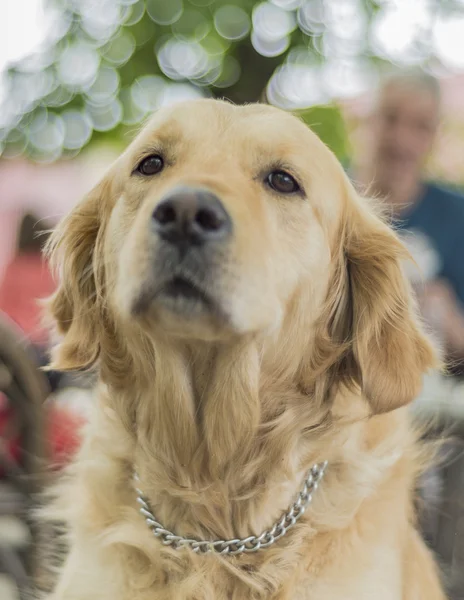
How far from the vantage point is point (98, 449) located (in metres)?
1.56

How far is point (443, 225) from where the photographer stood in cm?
235

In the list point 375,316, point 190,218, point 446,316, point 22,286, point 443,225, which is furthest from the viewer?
point 22,286

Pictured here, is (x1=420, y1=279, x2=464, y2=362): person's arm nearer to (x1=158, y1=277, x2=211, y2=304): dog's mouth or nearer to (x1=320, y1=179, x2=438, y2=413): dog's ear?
(x1=320, y1=179, x2=438, y2=413): dog's ear

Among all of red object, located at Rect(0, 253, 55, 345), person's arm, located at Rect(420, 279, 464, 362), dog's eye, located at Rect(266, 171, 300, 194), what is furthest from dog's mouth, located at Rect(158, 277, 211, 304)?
red object, located at Rect(0, 253, 55, 345)

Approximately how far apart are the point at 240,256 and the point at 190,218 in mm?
116

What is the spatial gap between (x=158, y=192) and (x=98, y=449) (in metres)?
0.69

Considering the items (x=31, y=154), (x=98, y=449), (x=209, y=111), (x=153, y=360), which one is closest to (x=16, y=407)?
(x=98, y=449)

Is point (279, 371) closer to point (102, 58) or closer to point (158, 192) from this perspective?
point (158, 192)

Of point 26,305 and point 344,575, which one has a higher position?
point 344,575

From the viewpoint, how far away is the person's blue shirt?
7.56ft

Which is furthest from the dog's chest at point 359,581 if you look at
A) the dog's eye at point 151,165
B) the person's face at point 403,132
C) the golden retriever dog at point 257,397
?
the person's face at point 403,132

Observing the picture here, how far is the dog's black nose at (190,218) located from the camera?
1081 mm

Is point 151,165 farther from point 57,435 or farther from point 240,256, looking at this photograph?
point 57,435

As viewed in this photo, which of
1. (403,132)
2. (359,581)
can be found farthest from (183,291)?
(403,132)
